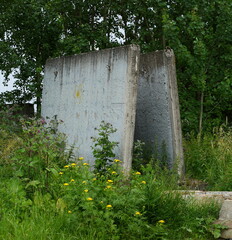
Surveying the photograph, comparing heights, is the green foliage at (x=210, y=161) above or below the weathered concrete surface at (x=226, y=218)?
above

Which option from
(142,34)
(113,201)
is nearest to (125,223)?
(113,201)

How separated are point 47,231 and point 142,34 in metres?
7.85

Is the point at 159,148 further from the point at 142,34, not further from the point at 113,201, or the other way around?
the point at 142,34

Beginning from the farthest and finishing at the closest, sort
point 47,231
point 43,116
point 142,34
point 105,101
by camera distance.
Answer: point 142,34, point 43,116, point 105,101, point 47,231

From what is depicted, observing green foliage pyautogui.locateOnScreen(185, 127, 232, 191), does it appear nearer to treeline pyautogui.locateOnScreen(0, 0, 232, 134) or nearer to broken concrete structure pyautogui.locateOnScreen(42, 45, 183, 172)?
broken concrete structure pyautogui.locateOnScreen(42, 45, 183, 172)

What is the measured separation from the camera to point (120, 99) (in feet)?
19.9

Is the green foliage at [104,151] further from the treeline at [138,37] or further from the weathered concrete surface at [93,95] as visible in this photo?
the treeline at [138,37]

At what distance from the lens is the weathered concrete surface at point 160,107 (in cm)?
663

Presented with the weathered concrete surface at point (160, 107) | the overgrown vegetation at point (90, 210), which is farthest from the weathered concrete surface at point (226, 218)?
→ the weathered concrete surface at point (160, 107)

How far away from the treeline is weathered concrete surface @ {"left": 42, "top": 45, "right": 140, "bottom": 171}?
254 cm

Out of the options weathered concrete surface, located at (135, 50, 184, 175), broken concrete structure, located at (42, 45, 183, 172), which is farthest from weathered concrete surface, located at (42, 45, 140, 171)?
weathered concrete surface, located at (135, 50, 184, 175)

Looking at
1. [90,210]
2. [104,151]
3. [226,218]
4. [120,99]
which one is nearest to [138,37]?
[120,99]

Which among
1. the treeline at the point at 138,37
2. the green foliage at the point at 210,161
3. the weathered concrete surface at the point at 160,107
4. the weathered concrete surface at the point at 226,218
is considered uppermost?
the treeline at the point at 138,37

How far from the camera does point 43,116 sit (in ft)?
25.6
